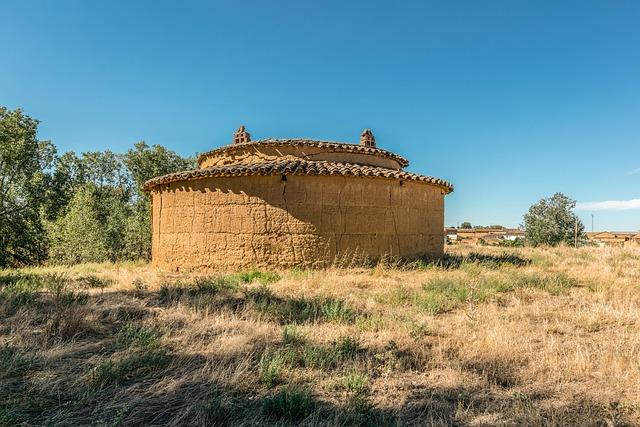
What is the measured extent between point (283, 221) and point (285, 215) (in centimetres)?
18

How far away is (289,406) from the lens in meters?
3.50

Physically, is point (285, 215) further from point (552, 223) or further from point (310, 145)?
point (552, 223)

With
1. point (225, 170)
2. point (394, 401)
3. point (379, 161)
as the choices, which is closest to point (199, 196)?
point (225, 170)

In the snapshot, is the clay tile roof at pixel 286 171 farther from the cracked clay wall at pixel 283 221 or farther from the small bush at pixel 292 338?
the small bush at pixel 292 338

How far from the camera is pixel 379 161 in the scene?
52.2 ft

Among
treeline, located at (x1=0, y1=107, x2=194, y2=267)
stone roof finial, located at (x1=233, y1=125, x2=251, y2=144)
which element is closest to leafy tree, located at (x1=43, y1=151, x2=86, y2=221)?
treeline, located at (x1=0, y1=107, x2=194, y2=267)

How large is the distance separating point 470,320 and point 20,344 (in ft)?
21.2

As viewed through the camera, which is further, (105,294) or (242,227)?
(242,227)

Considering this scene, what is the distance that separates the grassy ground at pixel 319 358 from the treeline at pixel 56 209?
18.2 metres

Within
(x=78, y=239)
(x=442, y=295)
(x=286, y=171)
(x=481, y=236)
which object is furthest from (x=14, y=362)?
(x=481, y=236)

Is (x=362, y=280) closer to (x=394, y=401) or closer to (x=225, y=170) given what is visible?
(x=225, y=170)

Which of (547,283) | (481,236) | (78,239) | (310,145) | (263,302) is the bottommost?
(263,302)

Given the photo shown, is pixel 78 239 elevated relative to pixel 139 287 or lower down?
elevated

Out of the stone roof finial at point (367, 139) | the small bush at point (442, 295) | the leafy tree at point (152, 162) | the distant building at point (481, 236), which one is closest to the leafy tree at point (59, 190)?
the leafy tree at point (152, 162)
